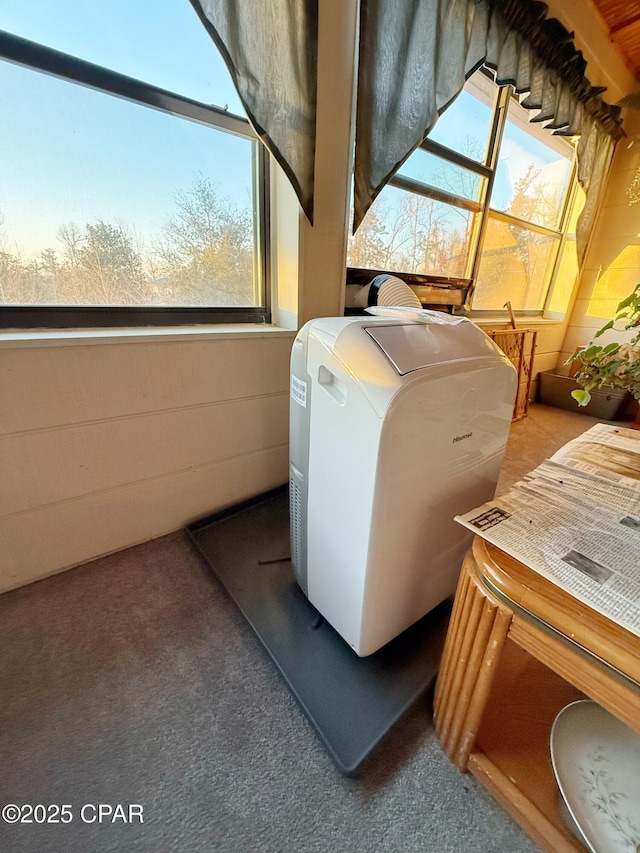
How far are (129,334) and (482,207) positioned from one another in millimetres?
2345

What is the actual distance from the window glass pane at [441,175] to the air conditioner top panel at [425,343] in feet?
4.18

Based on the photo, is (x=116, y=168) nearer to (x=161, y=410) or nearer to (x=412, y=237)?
(x=161, y=410)

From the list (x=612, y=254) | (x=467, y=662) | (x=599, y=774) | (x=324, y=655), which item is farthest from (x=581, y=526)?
(x=612, y=254)

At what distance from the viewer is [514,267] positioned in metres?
2.76

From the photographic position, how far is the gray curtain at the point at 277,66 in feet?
3.02

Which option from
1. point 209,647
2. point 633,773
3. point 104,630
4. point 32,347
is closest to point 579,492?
point 633,773

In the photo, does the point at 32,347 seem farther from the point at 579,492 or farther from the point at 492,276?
the point at 492,276

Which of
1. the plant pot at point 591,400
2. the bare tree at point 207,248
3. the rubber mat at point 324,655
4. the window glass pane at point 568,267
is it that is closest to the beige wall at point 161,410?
the bare tree at point 207,248

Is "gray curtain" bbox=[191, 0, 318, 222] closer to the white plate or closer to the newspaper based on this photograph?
the newspaper

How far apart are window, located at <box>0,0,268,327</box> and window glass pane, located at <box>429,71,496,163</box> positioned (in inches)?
49.0

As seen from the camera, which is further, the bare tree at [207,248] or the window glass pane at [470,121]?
the window glass pane at [470,121]

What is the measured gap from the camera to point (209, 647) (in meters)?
0.97

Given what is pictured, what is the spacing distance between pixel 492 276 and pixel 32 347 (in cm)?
287

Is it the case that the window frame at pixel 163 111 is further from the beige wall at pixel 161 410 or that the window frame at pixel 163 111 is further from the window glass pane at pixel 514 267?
the window glass pane at pixel 514 267
